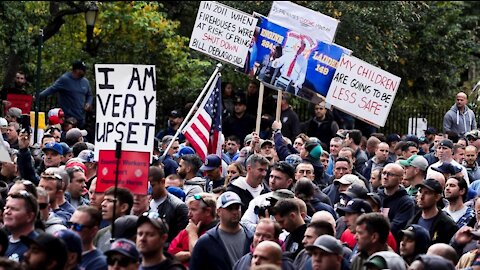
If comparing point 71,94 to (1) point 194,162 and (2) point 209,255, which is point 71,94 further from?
(2) point 209,255

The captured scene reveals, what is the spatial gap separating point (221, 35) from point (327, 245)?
9.69 metres

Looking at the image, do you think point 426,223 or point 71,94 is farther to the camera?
point 71,94

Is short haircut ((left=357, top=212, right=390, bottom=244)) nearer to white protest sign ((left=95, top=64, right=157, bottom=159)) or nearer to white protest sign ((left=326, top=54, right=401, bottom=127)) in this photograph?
white protest sign ((left=95, top=64, right=157, bottom=159))

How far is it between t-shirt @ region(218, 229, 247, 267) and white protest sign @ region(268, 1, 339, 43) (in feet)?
31.6

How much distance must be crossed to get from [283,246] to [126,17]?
19.1 metres

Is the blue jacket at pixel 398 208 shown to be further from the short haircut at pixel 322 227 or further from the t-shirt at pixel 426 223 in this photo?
the short haircut at pixel 322 227

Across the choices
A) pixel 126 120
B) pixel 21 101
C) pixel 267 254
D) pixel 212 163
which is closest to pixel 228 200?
pixel 126 120

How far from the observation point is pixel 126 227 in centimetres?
1220

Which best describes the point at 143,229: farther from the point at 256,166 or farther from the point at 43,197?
the point at 256,166

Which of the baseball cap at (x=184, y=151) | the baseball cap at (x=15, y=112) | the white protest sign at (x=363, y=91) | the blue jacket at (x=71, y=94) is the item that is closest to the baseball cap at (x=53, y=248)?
the baseball cap at (x=184, y=151)

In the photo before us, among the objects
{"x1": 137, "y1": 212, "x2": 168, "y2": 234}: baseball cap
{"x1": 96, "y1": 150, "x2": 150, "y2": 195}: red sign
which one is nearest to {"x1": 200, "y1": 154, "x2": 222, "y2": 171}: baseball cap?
{"x1": 96, "y1": 150, "x2": 150, "y2": 195}: red sign

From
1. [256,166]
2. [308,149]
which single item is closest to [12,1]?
[308,149]

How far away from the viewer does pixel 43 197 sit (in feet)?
41.1

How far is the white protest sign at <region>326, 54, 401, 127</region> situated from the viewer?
19578 mm
